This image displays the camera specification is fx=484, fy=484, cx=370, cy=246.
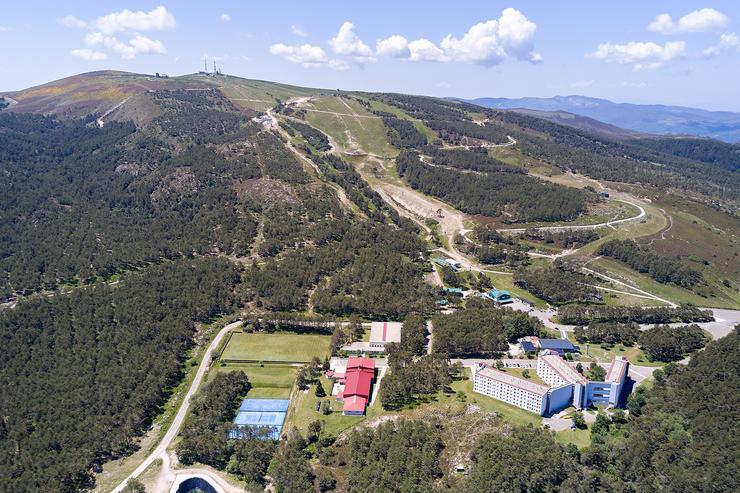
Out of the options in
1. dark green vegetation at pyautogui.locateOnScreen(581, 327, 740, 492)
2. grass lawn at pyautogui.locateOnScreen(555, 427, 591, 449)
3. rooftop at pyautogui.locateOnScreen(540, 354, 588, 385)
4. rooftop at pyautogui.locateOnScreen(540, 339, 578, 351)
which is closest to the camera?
dark green vegetation at pyautogui.locateOnScreen(581, 327, 740, 492)

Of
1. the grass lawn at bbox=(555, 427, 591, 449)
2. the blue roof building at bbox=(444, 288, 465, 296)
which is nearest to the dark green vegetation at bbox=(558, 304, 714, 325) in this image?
the blue roof building at bbox=(444, 288, 465, 296)

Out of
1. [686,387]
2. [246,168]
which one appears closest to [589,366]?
[686,387]

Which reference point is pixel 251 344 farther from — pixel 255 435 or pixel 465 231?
pixel 465 231

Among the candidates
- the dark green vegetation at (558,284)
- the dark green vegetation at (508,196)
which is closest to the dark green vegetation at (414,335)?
the dark green vegetation at (558,284)

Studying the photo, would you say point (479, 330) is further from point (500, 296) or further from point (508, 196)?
point (508, 196)

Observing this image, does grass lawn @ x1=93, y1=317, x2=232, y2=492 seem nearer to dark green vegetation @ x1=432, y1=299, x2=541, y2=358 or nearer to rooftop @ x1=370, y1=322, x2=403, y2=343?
rooftop @ x1=370, y1=322, x2=403, y2=343

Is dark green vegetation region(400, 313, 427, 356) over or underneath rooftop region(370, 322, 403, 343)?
over

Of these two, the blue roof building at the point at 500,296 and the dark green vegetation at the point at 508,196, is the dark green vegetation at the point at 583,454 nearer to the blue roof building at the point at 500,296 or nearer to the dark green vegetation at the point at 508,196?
the blue roof building at the point at 500,296
